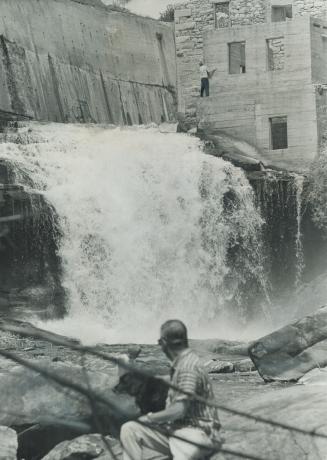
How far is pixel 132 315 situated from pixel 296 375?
27.8ft

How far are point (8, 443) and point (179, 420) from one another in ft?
12.8

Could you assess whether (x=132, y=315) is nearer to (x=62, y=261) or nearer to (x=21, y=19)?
(x=62, y=261)

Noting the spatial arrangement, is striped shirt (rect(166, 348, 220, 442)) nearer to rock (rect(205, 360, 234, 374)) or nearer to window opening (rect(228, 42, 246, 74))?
rock (rect(205, 360, 234, 374))

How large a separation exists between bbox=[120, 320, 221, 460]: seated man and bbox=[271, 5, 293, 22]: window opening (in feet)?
97.3

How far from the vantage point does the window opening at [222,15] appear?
1414 inches

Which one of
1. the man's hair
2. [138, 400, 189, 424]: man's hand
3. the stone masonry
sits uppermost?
the stone masonry

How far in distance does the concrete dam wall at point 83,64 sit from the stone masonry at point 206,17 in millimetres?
1168

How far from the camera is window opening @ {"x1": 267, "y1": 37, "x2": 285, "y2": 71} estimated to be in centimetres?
3141

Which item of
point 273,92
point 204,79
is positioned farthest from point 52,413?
point 204,79

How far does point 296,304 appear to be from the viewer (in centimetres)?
2502

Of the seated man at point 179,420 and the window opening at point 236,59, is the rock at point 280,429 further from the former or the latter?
the window opening at point 236,59

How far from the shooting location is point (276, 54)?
31656 mm

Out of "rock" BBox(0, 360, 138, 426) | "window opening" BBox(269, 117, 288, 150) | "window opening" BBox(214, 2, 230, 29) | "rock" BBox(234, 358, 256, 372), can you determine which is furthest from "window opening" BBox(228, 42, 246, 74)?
"rock" BBox(0, 360, 138, 426)

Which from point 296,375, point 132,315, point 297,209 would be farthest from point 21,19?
point 296,375
